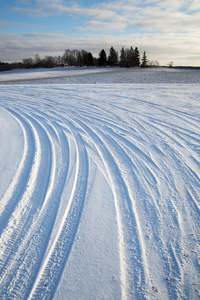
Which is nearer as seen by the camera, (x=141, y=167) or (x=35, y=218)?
(x=35, y=218)

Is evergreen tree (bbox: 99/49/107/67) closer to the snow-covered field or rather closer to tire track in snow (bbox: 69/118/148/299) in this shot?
the snow-covered field

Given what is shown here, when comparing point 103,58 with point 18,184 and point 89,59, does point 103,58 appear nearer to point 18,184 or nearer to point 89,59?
point 89,59

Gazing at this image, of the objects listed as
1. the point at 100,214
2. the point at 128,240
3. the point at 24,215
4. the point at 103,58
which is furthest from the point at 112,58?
the point at 128,240

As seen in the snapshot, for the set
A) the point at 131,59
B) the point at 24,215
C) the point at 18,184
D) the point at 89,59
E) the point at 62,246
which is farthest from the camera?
the point at 89,59

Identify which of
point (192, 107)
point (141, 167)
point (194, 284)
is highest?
point (192, 107)

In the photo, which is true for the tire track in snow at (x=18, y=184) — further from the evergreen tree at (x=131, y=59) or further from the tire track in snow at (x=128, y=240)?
the evergreen tree at (x=131, y=59)

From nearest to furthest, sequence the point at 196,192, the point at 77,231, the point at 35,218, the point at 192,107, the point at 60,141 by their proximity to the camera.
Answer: the point at 77,231
the point at 35,218
the point at 196,192
the point at 60,141
the point at 192,107

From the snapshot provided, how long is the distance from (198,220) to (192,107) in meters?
6.61

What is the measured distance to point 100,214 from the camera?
2.78 meters

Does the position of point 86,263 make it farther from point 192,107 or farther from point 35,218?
point 192,107

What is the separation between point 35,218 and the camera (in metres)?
2.68

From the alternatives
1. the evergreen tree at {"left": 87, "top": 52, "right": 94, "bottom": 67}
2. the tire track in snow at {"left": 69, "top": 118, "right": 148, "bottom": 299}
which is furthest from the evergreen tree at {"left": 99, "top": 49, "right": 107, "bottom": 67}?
the tire track in snow at {"left": 69, "top": 118, "right": 148, "bottom": 299}

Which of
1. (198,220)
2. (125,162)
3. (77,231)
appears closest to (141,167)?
(125,162)

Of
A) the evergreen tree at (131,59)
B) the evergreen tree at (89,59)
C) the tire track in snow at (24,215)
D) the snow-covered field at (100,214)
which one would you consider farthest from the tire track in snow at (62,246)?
the evergreen tree at (89,59)
